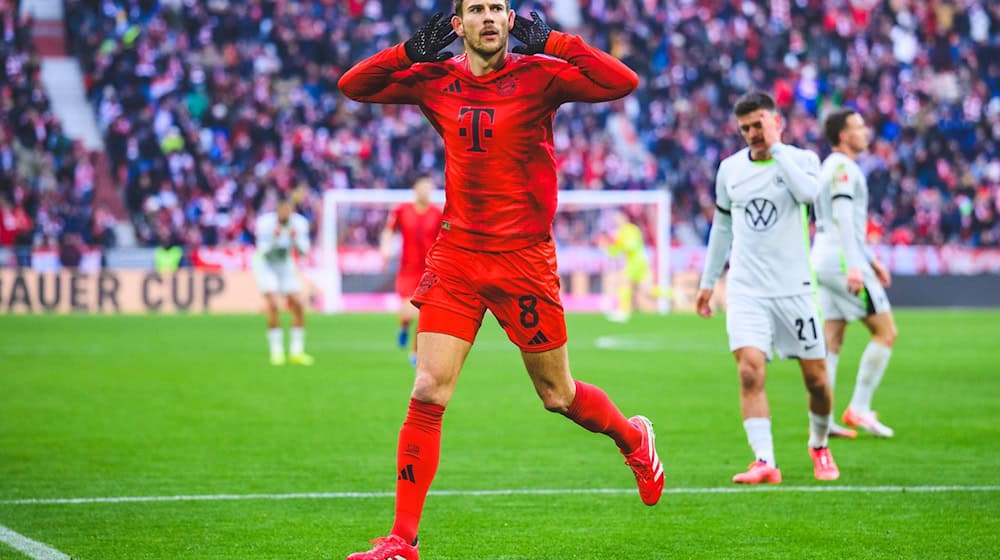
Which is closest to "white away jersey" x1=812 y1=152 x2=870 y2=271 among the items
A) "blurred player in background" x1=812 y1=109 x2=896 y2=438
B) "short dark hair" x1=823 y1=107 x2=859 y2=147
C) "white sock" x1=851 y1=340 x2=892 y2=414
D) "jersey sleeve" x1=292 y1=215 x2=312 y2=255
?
"blurred player in background" x1=812 y1=109 x2=896 y2=438

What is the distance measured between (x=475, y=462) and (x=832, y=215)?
11.4 ft

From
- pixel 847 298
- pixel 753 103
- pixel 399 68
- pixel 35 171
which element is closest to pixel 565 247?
pixel 35 171

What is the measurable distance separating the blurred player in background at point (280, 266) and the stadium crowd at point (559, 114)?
14.0 m

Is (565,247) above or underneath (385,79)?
underneath

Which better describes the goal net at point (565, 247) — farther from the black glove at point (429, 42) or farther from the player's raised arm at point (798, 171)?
the black glove at point (429, 42)

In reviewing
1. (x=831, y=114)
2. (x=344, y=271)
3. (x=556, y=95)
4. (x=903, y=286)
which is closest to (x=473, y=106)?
(x=556, y=95)

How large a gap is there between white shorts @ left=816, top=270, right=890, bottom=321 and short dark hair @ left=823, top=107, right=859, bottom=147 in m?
1.05

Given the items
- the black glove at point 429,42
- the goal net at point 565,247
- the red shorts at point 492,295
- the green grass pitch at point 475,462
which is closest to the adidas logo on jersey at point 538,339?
the red shorts at point 492,295

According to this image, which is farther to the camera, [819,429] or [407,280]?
[407,280]

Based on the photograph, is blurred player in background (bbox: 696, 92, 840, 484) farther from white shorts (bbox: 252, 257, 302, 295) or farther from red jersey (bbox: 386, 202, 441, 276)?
white shorts (bbox: 252, 257, 302, 295)

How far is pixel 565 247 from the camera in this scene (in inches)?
1321

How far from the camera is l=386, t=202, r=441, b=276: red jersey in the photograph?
18.2 m

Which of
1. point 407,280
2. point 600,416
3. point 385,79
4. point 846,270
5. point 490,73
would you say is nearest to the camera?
point 490,73

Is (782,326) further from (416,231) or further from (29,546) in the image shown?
(416,231)
